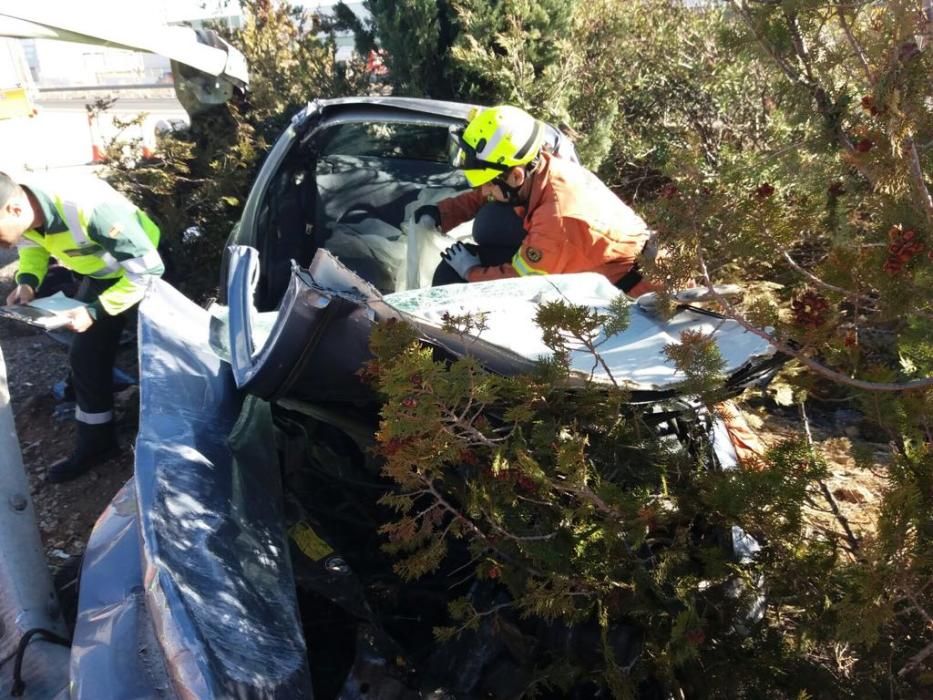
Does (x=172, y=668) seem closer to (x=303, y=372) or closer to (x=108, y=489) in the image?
(x=303, y=372)

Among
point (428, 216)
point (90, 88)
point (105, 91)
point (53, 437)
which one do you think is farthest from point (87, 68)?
point (428, 216)

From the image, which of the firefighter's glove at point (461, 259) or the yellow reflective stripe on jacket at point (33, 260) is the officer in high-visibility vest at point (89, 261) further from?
the firefighter's glove at point (461, 259)

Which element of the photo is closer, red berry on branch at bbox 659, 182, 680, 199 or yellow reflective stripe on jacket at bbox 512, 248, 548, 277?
red berry on branch at bbox 659, 182, 680, 199

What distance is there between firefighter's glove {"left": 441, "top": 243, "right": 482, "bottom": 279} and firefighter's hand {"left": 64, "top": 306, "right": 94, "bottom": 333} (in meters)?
1.81

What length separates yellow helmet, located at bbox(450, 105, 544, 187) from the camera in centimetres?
341

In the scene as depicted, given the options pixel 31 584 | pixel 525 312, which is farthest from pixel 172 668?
pixel 525 312

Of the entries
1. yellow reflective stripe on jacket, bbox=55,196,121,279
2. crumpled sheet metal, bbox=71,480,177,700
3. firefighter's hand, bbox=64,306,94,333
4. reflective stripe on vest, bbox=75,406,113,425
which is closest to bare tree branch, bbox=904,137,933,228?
crumpled sheet metal, bbox=71,480,177,700

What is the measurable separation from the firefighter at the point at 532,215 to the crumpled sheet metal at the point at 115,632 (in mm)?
2064

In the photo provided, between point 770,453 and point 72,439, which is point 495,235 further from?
point 72,439

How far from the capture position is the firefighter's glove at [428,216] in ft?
13.8

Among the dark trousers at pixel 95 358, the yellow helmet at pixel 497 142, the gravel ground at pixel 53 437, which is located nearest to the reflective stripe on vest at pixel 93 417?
the dark trousers at pixel 95 358

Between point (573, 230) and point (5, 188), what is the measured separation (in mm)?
2418

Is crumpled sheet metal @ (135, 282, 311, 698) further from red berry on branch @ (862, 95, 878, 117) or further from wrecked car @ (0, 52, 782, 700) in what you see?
red berry on branch @ (862, 95, 878, 117)

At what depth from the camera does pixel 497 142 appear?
134 inches
